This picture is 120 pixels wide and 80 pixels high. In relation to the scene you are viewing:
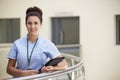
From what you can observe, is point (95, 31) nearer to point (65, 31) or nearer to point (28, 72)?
point (65, 31)

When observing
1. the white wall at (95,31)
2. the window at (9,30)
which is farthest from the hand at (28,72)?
the window at (9,30)

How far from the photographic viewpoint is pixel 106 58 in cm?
768

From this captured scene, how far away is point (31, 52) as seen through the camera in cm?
217

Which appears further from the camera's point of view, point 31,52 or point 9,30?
point 9,30

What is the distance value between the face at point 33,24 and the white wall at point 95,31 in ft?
18.1

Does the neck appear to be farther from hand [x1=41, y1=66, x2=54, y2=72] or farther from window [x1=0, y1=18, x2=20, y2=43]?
window [x1=0, y1=18, x2=20, y2=43]

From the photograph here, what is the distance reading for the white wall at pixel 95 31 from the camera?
755 cm

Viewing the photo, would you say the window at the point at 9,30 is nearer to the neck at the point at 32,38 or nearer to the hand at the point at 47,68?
the neck at the point at 32,38

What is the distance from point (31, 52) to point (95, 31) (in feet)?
18.4

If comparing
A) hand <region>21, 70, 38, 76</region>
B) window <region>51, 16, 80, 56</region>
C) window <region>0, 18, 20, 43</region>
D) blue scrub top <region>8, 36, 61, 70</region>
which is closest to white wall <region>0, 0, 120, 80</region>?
window <region>51, 16, 80, 56</region>

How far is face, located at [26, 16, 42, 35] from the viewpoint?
2.12 metres

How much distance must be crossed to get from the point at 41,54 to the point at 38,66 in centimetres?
9

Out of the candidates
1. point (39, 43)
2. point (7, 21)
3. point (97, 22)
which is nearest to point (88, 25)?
point (97, 22)

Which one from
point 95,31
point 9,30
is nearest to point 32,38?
point 95,31
